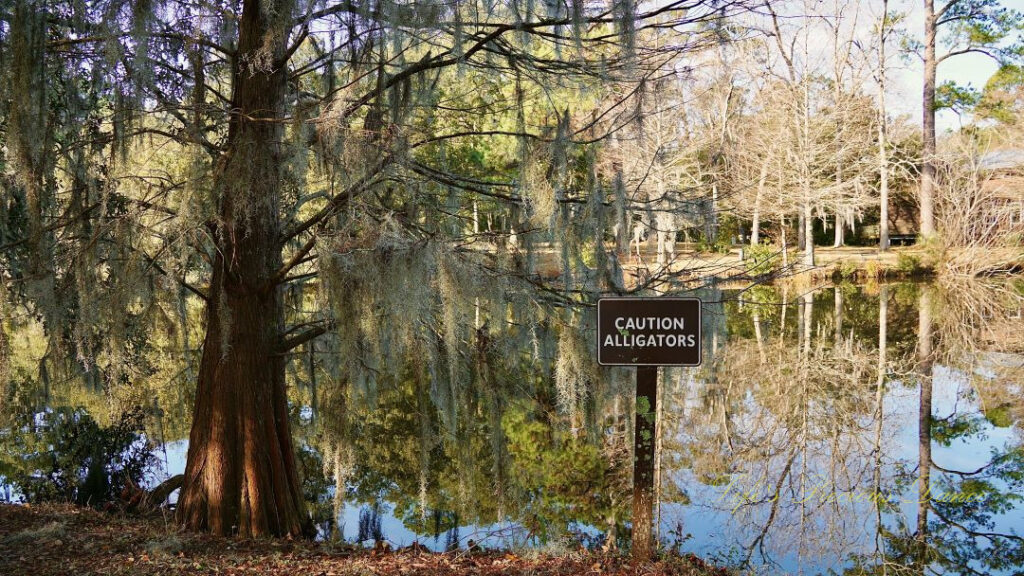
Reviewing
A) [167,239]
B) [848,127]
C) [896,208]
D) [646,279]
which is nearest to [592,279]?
[646,279]

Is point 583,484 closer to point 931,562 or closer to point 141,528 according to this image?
point 931,562

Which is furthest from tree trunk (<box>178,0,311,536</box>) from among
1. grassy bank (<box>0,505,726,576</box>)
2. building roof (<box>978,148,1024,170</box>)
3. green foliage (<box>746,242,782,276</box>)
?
building roof (<box>978,148,1024,170</box>)

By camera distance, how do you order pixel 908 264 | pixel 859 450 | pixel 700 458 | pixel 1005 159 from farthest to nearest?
pixel 1005 159
pixel 908 264
pixel 859 450
pixel 700 458

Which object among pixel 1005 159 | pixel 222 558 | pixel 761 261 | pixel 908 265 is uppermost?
pixel 1005 159

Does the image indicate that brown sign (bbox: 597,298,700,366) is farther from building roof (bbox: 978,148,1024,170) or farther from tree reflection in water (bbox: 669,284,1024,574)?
building roof (bbox: 978,148,1024,170)

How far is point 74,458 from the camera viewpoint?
22.5ft

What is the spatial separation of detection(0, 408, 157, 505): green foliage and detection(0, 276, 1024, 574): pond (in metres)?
0.18

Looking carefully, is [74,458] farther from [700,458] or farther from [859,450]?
[859,450]

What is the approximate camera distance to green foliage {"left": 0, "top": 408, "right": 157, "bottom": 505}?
6.09 m

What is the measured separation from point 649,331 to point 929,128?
23.4 meters

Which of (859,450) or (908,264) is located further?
(908,264)

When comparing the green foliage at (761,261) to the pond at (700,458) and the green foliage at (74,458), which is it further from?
the green foliage at (74,458)

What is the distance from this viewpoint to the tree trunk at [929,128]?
21.5m

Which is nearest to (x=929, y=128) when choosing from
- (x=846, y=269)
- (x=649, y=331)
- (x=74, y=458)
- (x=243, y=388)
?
(x=846, y=269)
